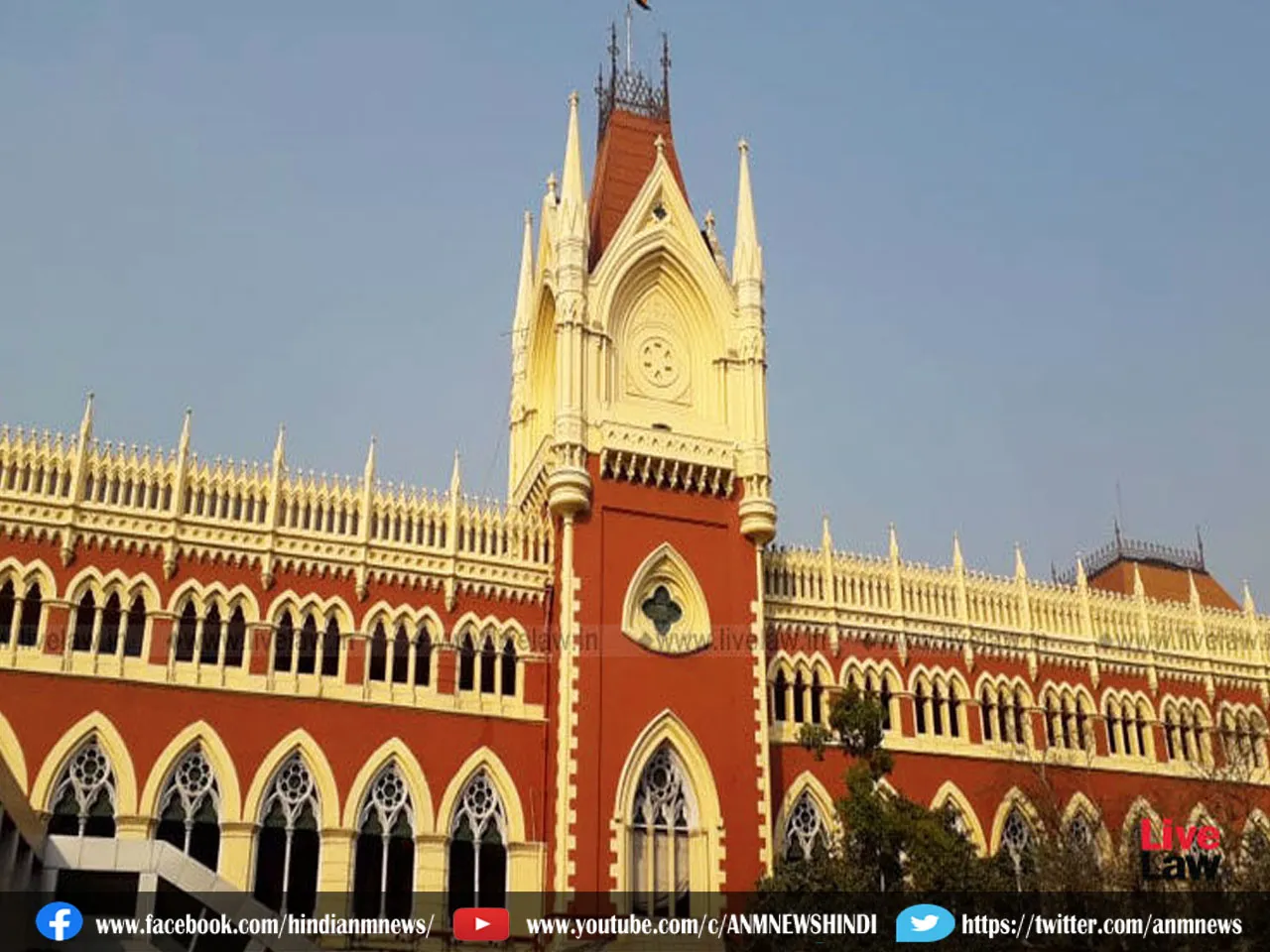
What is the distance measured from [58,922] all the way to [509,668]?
10.5m

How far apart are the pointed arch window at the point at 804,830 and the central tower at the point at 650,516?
173cm

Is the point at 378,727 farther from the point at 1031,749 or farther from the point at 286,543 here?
the point at 1031,749

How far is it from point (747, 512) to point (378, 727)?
378 inches

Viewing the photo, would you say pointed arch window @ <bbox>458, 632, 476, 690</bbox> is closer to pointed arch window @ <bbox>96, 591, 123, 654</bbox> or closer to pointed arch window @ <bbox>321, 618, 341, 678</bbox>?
pointed arch window @ <bbox>321, 618, 341, 678</bbox>

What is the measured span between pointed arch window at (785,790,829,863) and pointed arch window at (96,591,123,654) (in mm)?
14862

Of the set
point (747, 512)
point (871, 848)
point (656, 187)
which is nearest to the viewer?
point (871, 848)

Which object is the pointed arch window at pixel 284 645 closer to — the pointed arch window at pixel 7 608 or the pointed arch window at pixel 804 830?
the pointed arch window at pixel 7 608

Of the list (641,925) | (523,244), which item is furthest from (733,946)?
(523,244)

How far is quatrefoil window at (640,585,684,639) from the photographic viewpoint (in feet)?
102

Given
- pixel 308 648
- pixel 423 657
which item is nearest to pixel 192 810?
pixel 308 648

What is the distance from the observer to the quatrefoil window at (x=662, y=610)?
31078 mm

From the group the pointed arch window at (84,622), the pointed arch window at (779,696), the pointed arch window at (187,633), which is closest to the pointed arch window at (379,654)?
the pointed arch window at (187,633)

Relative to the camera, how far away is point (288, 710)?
91.6 ft

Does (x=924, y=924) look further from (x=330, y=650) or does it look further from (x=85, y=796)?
(x=85, y=796)
